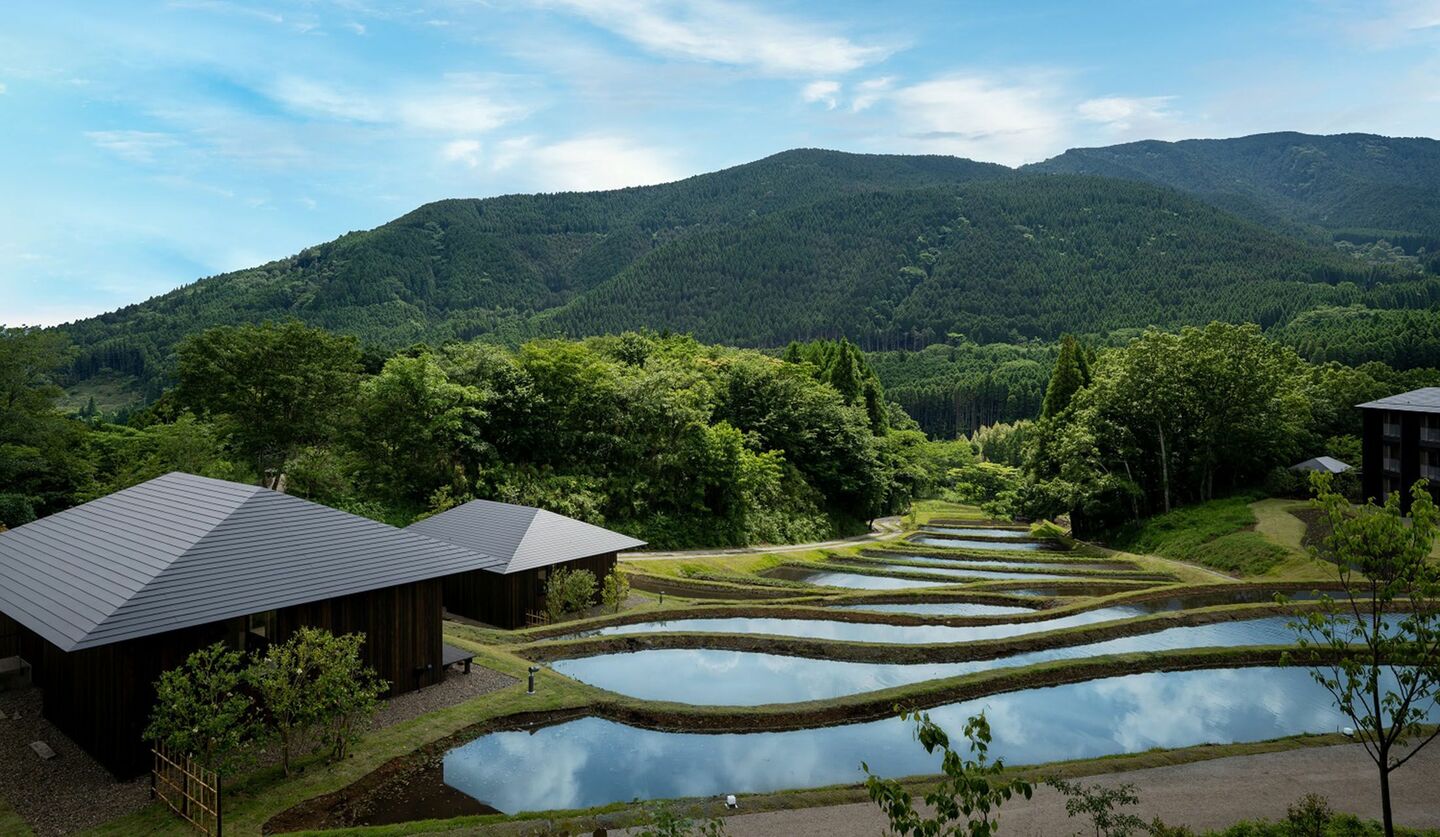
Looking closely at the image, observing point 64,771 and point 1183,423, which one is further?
point 1183,423

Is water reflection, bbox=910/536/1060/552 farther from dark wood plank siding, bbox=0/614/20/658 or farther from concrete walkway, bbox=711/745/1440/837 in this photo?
dark wood plank siding, bbox=0/614/20/658

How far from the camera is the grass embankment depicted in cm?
2853

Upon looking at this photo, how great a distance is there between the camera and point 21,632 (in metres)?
17.2

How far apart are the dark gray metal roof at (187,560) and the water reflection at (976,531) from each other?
122 ft

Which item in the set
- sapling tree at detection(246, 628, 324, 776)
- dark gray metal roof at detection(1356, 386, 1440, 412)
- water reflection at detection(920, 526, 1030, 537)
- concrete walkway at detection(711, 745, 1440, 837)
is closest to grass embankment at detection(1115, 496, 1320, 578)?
dark gray metal roof at detection(1356, 386, 1440, 412)

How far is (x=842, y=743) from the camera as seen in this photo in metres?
13.5

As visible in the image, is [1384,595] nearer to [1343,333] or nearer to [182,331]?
[1343,333]

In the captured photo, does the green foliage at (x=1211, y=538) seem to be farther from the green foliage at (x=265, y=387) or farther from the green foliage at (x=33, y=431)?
the green foliage at (x=33, y=431)

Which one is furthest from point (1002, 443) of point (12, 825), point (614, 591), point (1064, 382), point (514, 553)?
point (12, 825)

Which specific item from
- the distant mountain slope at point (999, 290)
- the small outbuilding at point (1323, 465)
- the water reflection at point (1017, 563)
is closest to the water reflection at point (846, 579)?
the water reflection at point (1017, 563)

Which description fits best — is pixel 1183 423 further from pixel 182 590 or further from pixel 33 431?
pixel 33 431

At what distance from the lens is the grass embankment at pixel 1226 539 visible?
2853 cm

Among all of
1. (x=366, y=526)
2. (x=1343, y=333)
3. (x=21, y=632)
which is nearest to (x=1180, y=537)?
(x=366, y=526)

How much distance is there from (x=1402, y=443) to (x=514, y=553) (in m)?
36.0
